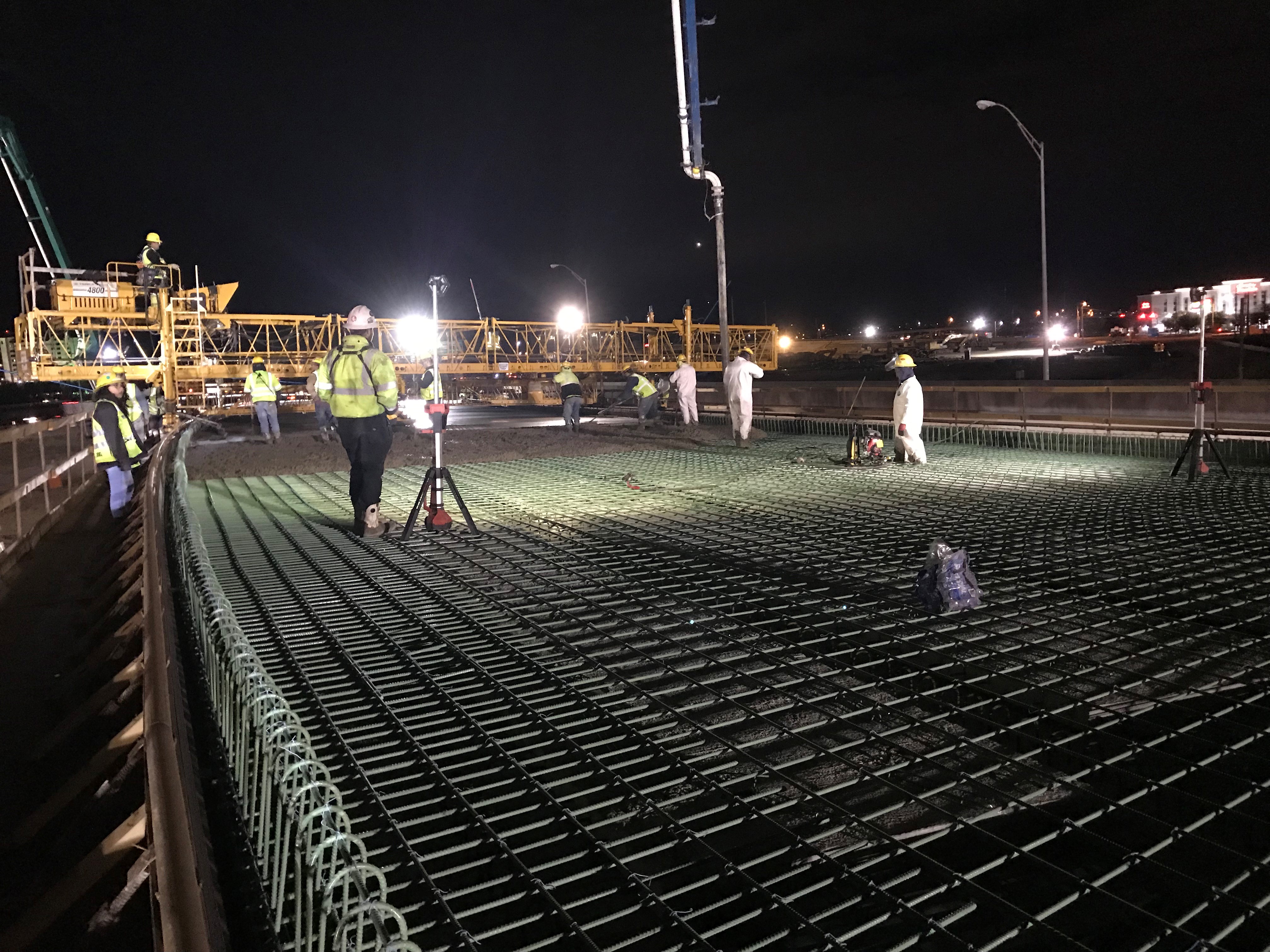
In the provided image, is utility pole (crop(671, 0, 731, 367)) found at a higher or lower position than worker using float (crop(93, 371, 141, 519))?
higher

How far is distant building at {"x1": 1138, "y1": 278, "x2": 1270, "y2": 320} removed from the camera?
47438 millimetres

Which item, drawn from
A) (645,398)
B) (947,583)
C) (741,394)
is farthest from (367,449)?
(645,398)

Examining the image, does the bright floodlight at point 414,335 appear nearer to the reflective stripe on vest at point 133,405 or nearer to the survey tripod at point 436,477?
the reflective stripe on vest at point 133,405

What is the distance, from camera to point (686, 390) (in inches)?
742

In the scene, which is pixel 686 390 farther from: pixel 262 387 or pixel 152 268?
pixel 152 268

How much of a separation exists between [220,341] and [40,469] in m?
15.8

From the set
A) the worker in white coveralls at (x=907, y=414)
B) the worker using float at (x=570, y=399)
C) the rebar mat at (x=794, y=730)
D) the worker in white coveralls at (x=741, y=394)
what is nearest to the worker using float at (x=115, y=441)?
the rebar mat at (x=794, y=730)

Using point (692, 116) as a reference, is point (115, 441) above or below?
below

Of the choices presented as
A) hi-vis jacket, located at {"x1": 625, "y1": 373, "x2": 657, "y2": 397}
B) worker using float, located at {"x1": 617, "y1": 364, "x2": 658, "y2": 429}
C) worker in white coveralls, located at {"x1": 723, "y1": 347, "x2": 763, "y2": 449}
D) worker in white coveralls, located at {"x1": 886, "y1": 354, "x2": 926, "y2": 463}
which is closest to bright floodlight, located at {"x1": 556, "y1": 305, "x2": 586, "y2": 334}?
worker using float, located at {"x1": 617, "y1": 364, "x2": 658, "y2": 429}

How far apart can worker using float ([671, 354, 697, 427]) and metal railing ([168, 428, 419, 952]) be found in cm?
1462

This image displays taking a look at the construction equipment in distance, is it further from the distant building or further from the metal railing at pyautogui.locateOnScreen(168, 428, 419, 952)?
the distant building

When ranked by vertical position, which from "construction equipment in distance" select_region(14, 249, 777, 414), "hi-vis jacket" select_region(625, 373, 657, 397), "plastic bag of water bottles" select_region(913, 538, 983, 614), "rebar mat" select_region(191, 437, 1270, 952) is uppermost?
"construction equipment in distance" select_region(14, 249, 777, 414)

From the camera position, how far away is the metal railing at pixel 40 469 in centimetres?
862

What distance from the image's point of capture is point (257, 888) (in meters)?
2.84
